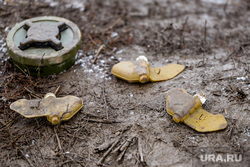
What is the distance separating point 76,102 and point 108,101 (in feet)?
1.39

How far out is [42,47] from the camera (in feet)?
11.0

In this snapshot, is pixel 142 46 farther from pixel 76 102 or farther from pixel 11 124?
pixel 11 124

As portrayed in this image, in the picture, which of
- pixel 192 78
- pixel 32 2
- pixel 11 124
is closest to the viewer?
pixel 11 124

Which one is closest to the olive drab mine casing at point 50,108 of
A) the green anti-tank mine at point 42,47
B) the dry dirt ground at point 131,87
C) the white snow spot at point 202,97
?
the dry dirt ground at point 131,87

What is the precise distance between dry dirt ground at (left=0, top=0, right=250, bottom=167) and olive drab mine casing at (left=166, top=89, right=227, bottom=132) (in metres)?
0.08

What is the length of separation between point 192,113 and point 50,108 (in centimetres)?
153

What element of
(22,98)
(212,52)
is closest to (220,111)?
(212,52)

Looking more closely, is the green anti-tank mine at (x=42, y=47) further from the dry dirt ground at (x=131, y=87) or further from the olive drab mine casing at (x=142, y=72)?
the olive drab mine casing at (x=142, y=72)

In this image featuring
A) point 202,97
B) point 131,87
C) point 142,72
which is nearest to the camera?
point 202,97

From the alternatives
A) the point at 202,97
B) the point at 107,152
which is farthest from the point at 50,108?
the point at 202,97

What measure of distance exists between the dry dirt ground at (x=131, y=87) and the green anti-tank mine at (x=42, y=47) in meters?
0.15

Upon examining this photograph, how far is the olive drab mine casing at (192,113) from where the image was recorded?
8.82ft

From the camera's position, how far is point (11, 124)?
2824mm

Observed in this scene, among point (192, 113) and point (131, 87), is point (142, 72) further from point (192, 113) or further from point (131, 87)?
point (192, 113)
